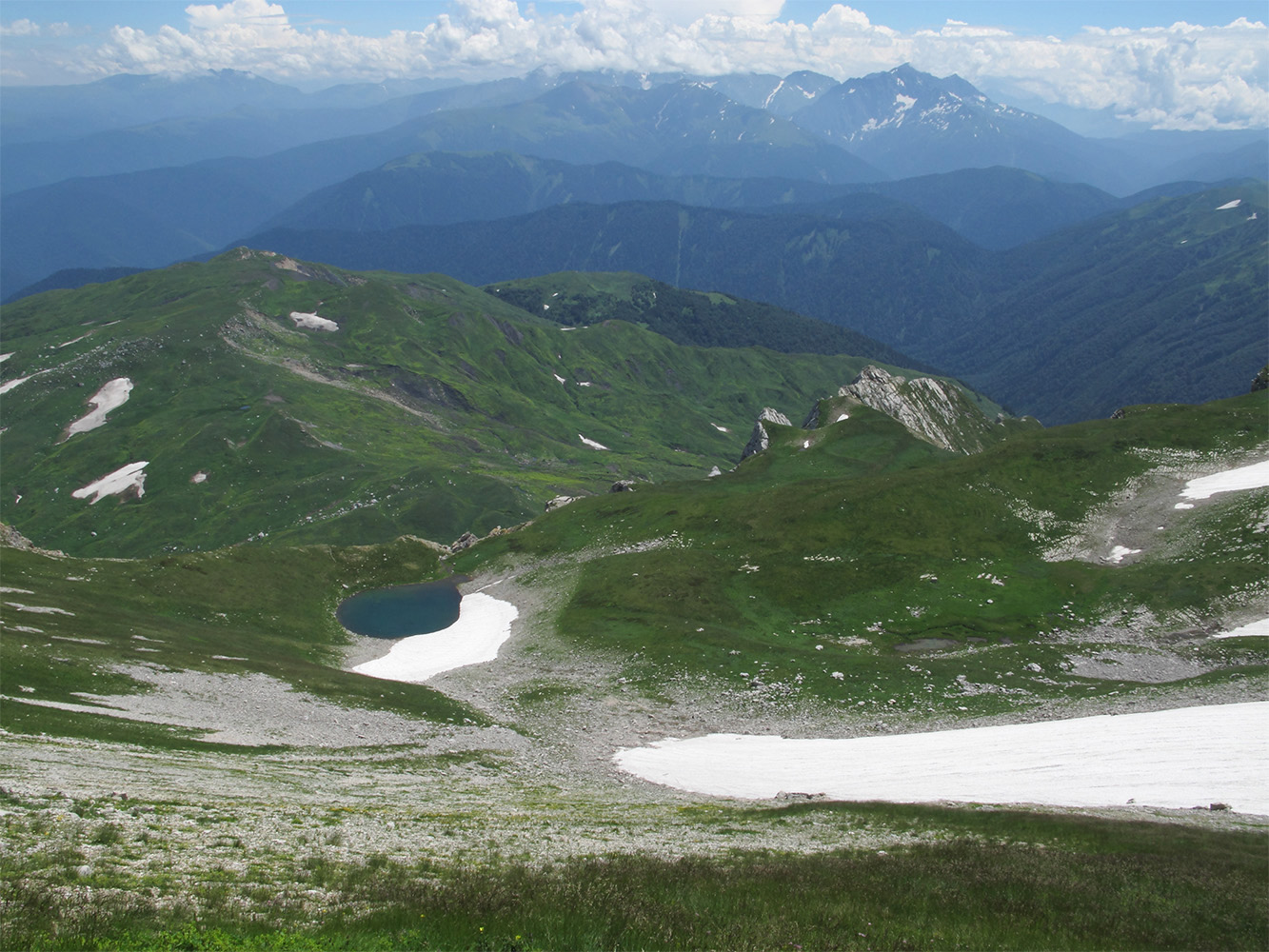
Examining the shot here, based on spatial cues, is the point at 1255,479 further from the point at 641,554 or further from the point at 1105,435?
the point at 641,554

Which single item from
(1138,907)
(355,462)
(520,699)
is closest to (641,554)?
(520,699)

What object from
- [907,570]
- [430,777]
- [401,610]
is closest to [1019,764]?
[430,777]

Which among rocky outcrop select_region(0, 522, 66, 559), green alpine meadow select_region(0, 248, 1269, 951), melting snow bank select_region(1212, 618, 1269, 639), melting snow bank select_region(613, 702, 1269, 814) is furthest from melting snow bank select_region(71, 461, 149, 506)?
melting snow bank select_region(1212, 618, 1269, 639)

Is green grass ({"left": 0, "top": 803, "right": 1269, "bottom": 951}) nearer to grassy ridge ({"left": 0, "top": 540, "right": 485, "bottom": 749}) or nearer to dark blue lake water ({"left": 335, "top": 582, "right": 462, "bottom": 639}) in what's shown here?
grassy ridge ({"left": 0, "top": 540, "right": 485, "bottom": 749})

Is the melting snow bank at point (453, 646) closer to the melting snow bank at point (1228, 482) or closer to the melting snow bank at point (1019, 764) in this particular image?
the melting snow bank at point (1019, 764)

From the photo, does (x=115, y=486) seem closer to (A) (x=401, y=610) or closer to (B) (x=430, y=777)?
(A) (x=401, y=610)
